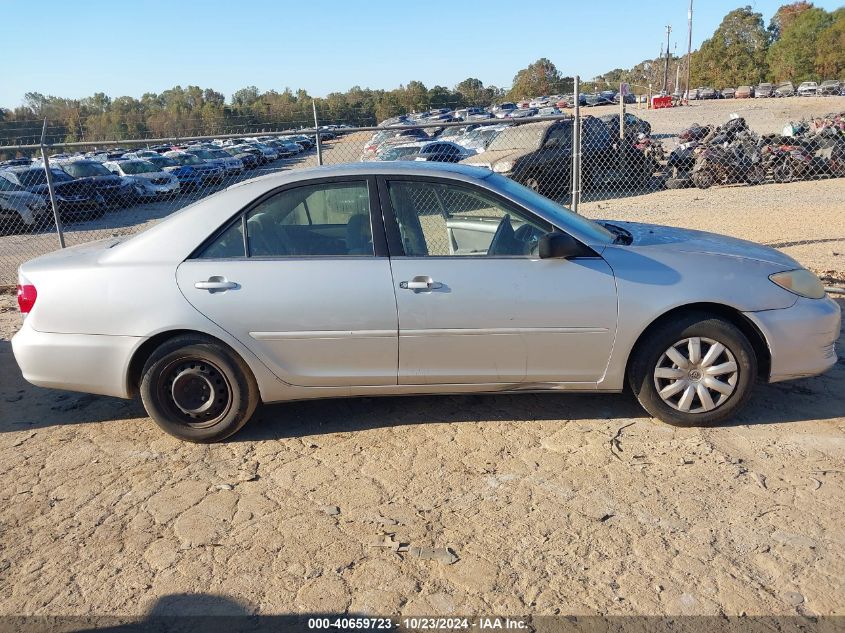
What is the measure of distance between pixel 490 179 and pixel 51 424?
3305 millimetres

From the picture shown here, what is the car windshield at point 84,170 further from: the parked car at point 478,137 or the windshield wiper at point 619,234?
the windshield wiper at point 619,234

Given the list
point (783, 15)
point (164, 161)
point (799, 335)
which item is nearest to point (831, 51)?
point (783, 15)

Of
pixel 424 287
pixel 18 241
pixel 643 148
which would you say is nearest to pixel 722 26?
pixel 643 148

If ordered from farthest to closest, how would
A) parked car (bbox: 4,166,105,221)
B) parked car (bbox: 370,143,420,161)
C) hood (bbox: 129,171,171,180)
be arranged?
hood (bbox: 129,171,171,180), parked car (bbox: 370,143,420,161), parked car (bbox: 4,166,105,221)

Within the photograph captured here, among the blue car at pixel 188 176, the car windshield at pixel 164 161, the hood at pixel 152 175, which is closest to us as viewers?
the blue car at pixel 188 176

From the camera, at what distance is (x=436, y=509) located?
347 centimetres

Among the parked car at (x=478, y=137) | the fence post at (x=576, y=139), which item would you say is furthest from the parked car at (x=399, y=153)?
the fence post at (x=576, y=139)

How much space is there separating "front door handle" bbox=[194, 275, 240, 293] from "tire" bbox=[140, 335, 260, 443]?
0.30 metres

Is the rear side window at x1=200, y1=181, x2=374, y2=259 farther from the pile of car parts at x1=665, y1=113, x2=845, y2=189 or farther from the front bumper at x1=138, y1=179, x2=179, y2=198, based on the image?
the front bumper at x1=138, y1=179, x2=179, y2=198

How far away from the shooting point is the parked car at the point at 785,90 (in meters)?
68.8

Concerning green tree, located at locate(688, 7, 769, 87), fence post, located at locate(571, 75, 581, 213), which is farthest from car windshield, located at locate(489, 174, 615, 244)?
green tree, located at locate(688, 7, 769, 87)

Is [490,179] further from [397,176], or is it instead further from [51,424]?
[51,424]

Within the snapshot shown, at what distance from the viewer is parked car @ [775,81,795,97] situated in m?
A: 68.8

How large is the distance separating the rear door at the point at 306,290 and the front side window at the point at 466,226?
180 millimetres
